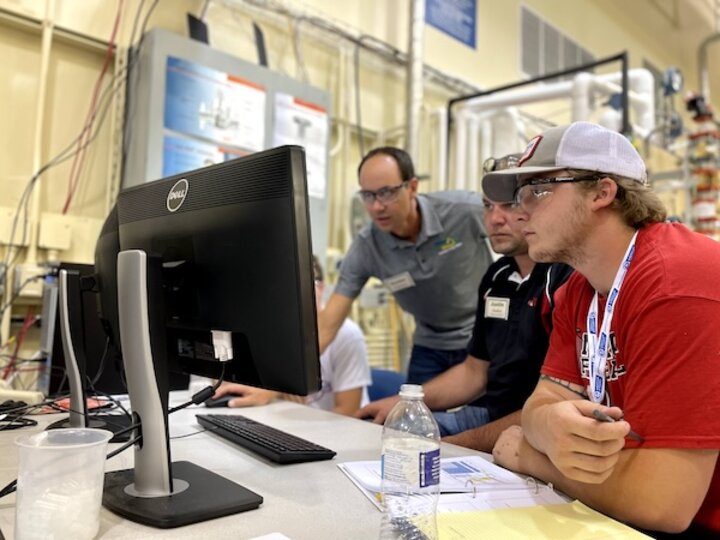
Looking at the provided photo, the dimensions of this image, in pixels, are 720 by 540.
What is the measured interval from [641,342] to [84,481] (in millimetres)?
824

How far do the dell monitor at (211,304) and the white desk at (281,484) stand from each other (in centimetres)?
3

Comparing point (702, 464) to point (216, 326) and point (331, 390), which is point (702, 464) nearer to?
point (216, 326)

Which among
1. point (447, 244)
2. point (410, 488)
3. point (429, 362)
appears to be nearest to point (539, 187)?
point (410, 488)

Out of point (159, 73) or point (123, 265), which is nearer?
point (123, 265)

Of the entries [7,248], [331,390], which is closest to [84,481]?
[331,390]

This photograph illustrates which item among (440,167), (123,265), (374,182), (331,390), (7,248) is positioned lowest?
(331,390)

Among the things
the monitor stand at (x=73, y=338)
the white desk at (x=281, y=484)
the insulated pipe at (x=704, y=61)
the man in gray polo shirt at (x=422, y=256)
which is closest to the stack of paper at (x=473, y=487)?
the white desk at (x=281, y=484)

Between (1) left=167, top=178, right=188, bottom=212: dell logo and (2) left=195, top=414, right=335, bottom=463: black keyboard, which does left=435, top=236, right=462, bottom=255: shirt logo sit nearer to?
(2) left=195, top=414, right=335, bottom=463: black keyboard

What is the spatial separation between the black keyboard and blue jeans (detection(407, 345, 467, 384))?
1.14 metres

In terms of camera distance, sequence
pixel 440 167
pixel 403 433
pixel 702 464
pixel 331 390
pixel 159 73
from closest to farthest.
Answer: pixel 702 464
pixel 403 433
pixel 331 390
pixel 159 73
pixel 440 167

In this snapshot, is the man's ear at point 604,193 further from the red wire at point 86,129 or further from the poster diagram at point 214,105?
the red wire at point 86,129

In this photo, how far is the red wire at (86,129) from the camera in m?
2.45

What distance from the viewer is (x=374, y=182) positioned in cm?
221

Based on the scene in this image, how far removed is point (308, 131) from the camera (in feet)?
9.85
